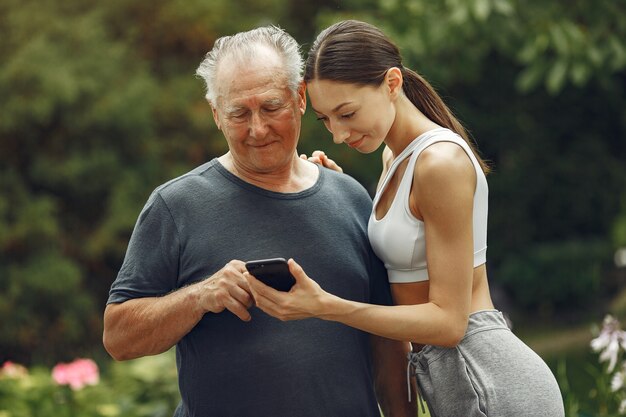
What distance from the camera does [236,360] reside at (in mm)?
2805

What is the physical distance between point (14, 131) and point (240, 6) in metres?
4.38

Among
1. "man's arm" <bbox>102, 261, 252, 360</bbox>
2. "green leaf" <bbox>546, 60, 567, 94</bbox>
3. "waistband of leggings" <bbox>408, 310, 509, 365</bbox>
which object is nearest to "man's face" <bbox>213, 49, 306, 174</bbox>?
"man's arm" <bbox>102, 261, 252, 360</bbox>

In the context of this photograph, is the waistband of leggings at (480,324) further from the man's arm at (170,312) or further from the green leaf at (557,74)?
the green leaf at (557,74)

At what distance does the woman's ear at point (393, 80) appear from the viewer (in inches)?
109

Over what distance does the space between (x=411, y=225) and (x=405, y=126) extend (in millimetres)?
298

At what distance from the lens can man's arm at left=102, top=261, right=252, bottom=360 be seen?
258cm

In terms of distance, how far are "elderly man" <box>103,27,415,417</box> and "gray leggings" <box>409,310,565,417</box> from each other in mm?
289

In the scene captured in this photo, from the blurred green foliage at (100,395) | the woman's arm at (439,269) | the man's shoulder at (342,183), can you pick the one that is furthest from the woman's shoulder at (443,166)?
the blurred green foliage at (100,395)

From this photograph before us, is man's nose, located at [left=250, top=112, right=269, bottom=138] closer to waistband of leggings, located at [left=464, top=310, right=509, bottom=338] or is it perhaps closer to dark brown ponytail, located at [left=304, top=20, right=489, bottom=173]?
dark brown ponytail, located at [left=304, top=20, right=489, bottom=173]

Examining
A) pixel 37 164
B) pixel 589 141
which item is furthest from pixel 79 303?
pixel 589 141

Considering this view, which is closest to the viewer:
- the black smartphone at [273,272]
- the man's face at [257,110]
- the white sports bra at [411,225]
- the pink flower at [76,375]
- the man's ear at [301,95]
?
the black smartphone at [273,272]

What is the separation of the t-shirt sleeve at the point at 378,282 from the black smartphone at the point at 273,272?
544mm

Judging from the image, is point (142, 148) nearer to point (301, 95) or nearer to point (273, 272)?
point (301, 95)

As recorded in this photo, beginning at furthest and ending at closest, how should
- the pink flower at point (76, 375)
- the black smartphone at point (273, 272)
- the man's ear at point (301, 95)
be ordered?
the pink flower at point (76, 375), the man's ear at point (301, 95), the black smartphone at point (273, 272)
